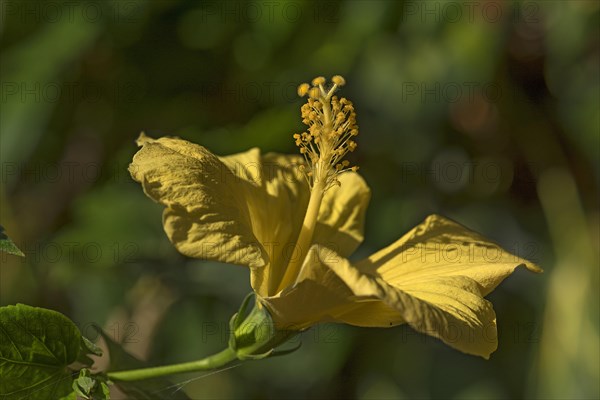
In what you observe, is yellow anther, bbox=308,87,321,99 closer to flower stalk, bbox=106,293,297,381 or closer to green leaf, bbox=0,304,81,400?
flower stalk, bbox=106,293,297,381

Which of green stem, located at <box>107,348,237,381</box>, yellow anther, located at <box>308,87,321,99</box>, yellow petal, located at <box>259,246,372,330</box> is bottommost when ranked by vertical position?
green stem, located at <box>107,348,237,381</box>

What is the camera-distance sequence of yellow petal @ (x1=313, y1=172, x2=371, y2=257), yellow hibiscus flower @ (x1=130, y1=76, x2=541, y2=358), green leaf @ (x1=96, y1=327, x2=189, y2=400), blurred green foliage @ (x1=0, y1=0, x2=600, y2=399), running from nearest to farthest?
yellow hibiscus flower @ (x1=130, y1=76, x2=541, y2=358), green leaf @ (x1=96, y1=327, x2=189, y2=400), yellow petal @ (x1=313, y1=172, x2=371, y2=257), blurred green foliage @ (x1=0, y1=0, x2=600, y2=399)

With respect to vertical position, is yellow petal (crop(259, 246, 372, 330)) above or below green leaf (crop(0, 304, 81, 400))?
above

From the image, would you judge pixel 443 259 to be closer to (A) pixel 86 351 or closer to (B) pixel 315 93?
(B) pixel 315 93

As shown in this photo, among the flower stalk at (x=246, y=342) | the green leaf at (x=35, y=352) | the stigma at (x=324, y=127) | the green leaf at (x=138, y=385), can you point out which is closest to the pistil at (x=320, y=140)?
the stigma at (x=324, y=127)

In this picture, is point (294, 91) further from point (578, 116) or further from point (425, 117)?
point (578, 116)

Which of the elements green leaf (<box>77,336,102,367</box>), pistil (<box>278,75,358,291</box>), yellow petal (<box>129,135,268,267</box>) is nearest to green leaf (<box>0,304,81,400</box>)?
green leaf (<box>77,336,102,367</box>)

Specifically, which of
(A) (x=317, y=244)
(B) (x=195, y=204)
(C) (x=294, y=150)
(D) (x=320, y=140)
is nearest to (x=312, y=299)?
(A) (x=317, y=244)
